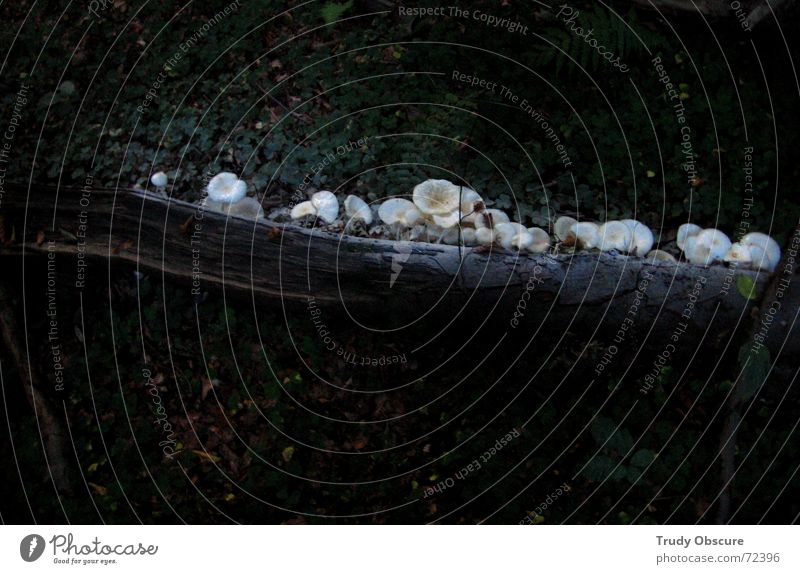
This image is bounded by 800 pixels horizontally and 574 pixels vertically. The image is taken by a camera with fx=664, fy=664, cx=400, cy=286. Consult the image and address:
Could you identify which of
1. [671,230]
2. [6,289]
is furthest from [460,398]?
[6,289]

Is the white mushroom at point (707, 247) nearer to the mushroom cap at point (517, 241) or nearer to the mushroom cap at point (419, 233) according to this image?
the mushroom cap at point (517, 241)

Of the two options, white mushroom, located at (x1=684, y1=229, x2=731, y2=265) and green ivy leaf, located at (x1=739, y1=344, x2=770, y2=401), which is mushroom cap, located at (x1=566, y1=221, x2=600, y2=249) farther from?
green ivy leaf, located at (x1=739, y1=344, x2=770, y2=401)

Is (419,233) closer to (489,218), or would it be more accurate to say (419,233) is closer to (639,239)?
(489,218)

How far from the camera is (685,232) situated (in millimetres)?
3139

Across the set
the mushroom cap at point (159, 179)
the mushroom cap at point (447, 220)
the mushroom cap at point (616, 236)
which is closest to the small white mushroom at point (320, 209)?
the mushroom cap at point (447, 220)

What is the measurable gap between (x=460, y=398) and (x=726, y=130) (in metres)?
2.04

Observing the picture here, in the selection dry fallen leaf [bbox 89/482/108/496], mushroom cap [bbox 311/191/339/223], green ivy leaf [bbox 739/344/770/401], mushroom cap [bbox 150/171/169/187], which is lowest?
dry fallen leaf [bbox 89/482/108/496]

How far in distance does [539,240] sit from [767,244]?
40.4 inches

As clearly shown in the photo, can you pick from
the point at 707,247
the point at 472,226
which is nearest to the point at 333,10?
the point at 472,226

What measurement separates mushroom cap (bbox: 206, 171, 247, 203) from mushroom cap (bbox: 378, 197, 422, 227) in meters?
0.70

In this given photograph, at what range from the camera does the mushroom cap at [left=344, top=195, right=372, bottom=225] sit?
325cm

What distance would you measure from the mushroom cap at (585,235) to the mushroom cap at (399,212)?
73 cm

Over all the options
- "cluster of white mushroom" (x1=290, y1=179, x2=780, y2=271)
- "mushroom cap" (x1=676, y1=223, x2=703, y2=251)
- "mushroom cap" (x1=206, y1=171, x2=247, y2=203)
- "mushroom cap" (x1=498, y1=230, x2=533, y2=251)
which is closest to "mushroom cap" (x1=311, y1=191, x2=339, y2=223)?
"cluster of white mushroom" (x1=290, y1=179, x2=780, y2=271)

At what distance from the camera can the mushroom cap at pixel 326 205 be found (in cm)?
322
